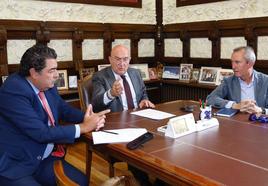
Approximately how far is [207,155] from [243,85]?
1.53m

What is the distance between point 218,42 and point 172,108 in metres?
1.90

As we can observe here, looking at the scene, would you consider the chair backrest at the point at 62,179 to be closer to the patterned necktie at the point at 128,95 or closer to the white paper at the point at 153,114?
the white paper at the point at 153,114

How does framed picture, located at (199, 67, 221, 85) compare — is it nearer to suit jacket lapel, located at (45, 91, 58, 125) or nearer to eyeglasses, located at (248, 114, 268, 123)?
eyeglasses, located at (248, 114, 268, 123)

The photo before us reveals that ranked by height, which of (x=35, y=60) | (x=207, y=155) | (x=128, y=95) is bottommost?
(x=207, y=155)

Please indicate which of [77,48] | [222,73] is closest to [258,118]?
[222,73]

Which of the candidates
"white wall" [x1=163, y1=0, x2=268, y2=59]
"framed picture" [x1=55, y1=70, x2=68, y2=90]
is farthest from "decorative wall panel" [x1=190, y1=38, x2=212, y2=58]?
"framed picture" [x1=55, y1=70, x2=68, y2=90]

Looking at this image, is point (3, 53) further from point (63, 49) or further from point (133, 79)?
point (133, 79)

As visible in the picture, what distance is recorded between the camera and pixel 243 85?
9.57ft

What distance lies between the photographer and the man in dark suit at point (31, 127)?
1842 mm

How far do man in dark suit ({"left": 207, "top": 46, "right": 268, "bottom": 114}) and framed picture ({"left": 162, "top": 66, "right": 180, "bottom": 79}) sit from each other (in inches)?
68.3

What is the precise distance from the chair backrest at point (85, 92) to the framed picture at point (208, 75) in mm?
1867

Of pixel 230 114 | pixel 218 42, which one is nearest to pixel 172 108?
pixel 230 114

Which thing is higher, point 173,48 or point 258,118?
point 173,48

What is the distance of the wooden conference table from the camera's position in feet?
4.37
